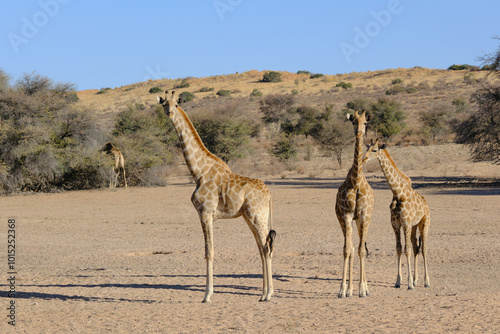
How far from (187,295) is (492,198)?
50.7 ft

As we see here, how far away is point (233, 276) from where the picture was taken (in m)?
10.1

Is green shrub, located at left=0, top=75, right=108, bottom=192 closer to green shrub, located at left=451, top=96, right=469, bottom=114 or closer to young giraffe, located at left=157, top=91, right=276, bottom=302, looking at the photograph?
young giraffe, located at left=157, top=91, right=276, bottom=302

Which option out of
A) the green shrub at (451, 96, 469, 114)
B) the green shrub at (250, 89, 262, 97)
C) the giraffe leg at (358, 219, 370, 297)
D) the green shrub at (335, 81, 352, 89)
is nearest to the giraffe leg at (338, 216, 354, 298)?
the giraffe leg at (358, 219, 370, 297)

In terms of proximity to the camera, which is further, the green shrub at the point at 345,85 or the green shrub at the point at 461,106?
the green shrub at the point at 345,85

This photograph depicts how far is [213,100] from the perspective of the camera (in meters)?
73.3

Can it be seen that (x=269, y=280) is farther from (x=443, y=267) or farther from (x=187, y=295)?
(x=443, y=267)

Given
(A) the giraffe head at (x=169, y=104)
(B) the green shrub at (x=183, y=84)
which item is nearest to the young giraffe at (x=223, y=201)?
(A) the giraffe head at (x=169, y=104)

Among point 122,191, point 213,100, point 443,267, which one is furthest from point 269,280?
point 213,100

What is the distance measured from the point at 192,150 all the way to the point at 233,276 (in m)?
2.47

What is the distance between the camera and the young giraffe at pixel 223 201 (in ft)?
27.7

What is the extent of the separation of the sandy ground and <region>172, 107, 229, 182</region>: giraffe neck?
72.2 inches

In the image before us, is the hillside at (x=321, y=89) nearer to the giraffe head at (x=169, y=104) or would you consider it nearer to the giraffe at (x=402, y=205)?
the giraffe at (x=402, y=205)

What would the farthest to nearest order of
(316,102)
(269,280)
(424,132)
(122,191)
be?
(316,102) → (424,132) → (122,191) → (269,280)

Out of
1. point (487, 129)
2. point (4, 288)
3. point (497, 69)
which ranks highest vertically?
point (497, 69)
